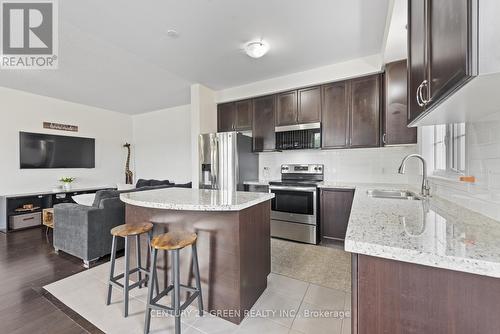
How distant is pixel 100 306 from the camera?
1777 mm

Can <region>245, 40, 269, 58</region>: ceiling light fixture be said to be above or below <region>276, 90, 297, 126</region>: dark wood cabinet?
above

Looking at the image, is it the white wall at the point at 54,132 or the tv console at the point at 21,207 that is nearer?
the tv console at the point at 21,207

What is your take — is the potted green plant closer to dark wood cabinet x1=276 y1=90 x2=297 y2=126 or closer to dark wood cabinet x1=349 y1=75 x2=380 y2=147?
dark wood cabinet x1=276 y1=90 x2=297 y2=126

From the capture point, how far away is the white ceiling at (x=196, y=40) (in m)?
2.04

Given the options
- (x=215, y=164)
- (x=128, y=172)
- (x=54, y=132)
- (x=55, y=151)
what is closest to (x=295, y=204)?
(x=215, y=164)

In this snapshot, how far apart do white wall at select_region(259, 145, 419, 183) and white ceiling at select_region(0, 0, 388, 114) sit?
143 centimetres

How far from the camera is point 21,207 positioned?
13.0 ft

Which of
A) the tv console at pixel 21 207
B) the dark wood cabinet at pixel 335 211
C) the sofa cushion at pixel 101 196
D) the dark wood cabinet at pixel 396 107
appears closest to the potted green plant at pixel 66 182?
the tv console at pixel 21 207

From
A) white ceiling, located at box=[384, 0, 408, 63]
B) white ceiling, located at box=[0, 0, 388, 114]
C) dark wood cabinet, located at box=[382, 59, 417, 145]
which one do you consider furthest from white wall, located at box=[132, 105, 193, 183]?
white ceiling, located at box=[384, 0, 408, 63]

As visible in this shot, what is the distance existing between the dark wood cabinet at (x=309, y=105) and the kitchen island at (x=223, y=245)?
6.92 feet

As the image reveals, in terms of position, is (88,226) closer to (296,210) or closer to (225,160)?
(225,160)

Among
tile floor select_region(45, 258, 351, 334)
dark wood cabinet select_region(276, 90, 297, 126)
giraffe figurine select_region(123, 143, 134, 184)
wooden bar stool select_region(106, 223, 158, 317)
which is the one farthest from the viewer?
giraffe figurine select_region(123, 143, 134, 184)

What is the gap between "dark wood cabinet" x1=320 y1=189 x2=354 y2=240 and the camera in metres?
2.94

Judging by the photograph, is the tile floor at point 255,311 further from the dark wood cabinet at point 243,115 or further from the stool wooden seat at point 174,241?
the dark wood cabinet at point 243,115
